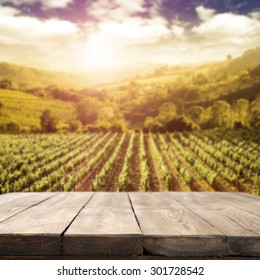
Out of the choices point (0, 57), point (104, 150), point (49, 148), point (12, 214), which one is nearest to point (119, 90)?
point (104, 150)

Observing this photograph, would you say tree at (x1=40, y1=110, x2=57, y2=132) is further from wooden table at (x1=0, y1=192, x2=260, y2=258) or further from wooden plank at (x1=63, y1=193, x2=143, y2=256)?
wooden plank at (x1=63, y1=193, x2=143, y2=256)

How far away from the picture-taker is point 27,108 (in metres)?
3.82

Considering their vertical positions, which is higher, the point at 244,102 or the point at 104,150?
the point at 244,102

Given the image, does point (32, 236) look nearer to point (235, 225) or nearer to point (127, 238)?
point (127, 238)

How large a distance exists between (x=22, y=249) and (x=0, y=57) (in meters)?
3.46

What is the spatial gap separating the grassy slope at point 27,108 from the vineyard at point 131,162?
20cm

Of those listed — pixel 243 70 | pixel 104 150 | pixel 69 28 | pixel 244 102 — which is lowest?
pixel 104 150

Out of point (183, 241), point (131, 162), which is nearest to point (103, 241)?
point (183, 241)

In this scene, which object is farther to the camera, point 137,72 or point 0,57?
point 137,72

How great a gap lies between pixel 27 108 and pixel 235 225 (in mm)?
3400

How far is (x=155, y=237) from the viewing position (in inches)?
25.2

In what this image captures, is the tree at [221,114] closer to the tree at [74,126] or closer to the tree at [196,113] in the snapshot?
the tree at [196,113]

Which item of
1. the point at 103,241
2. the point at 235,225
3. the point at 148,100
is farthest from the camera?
the point at 148,100

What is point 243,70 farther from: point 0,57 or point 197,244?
point 197,244
